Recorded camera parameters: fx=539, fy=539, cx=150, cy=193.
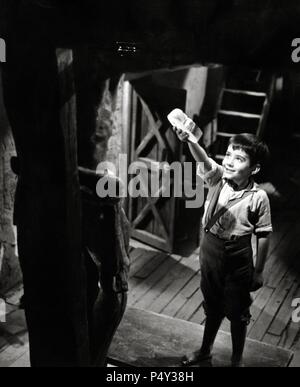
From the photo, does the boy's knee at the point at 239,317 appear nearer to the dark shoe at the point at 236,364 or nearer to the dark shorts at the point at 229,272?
the dark shorts at the point at 229,272

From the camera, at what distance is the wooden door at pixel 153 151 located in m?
7.09

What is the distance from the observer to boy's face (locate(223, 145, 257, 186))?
356 centimetres

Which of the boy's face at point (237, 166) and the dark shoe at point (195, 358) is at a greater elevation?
the boy's face at point (237, 166)

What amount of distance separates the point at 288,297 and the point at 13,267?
3256mm

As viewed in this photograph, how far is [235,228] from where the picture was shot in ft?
12.5

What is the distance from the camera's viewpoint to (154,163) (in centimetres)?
738

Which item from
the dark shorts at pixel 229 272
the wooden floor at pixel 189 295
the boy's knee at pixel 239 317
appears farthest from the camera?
the wooden floor at pixel 189 295

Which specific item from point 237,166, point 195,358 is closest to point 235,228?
point 237,166

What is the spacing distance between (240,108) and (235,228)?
606 centimetres

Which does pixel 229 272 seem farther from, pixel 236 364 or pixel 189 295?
pixel 189 295

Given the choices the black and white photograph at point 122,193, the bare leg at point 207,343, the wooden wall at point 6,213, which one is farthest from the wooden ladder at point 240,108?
the bare leg at point 207,343

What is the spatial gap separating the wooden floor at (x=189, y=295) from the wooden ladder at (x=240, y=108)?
169 cm
